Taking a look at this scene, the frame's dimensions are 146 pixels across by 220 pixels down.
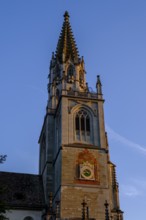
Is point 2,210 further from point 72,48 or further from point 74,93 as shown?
point 72,48

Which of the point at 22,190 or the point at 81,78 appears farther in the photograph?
the point at 81,78

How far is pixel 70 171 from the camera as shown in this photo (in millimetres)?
37438

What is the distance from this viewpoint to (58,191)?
37000 mm

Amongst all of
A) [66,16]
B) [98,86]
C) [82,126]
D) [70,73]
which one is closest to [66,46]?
[70,73]

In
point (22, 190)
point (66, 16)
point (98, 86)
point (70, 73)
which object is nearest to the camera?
point (22, 190)

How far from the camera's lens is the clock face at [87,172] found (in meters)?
37.6

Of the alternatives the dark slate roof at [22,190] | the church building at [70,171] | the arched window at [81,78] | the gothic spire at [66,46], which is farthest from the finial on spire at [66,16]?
the dark slate roof at [22,190]

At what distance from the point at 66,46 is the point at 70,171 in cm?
2106

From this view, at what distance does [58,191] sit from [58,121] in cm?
905

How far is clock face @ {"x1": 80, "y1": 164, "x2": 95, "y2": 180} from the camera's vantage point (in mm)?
37562

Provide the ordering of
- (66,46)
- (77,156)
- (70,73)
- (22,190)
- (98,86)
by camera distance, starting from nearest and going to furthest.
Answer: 1. (77,156)
2. (22,190)
3. (98,86)
4. (70,73)
5. (66,46)

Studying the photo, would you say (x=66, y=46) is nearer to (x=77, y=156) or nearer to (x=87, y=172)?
(x=77, y=156)

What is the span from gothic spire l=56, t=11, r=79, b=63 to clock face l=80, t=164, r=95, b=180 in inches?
679

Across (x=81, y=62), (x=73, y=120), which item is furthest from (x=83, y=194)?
(x=81, y=62)
